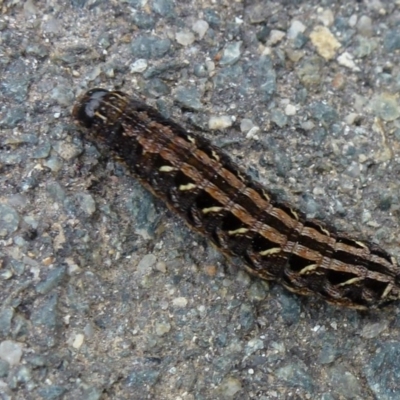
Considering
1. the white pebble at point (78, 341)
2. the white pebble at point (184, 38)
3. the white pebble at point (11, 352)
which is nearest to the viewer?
the white pebble at point (11, 352)

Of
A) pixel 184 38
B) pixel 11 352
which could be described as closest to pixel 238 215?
pixel 184 38

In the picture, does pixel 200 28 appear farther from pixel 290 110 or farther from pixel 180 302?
pixel 180 302

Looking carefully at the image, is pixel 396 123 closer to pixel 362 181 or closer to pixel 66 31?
pixel 362 181

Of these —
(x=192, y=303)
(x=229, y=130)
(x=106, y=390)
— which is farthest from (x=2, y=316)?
(x=229, y=130)

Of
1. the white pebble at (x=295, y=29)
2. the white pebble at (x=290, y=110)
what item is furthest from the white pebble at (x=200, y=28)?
the white pebble at (x=290, y=110)

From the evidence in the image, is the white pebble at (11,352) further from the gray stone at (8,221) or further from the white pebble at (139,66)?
the white pebble at (139,66)

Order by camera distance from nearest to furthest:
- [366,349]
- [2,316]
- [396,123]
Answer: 1. [2,316]
2. [366,349]
3. [396,123]
